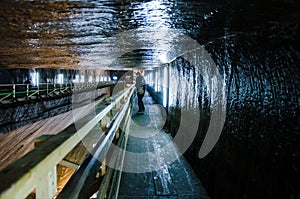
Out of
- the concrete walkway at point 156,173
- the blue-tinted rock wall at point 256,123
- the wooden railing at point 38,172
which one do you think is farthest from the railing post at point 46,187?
the concrete walkway at point 156,173

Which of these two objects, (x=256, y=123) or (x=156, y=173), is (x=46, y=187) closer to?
(x=256, y=123)

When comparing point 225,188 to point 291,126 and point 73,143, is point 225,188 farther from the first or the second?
point 73,143

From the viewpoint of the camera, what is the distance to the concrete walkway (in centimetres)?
361

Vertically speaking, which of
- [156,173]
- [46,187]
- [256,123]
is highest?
[256,123]

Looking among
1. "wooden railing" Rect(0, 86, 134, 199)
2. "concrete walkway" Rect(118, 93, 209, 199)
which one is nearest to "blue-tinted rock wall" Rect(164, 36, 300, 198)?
"concrete walkway" Rect(118, 93, 209, 199)

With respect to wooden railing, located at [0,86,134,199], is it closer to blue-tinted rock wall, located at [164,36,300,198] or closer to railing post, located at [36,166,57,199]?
railing post, located at [36,166,57,199]

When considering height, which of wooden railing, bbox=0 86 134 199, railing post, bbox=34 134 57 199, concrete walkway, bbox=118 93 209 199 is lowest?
concrete walkway, bbox=118 93 209 199

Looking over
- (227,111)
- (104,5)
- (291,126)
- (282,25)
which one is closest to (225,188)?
(227,111)

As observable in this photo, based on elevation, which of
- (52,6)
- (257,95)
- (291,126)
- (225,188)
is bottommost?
(225,188)

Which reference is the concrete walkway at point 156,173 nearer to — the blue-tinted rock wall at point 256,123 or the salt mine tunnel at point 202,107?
the salt mine tunnel at point 202,107

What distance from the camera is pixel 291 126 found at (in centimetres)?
176

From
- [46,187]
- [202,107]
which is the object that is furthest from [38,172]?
[202,107]

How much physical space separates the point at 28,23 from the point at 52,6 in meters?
0.79

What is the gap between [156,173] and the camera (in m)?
4.36
